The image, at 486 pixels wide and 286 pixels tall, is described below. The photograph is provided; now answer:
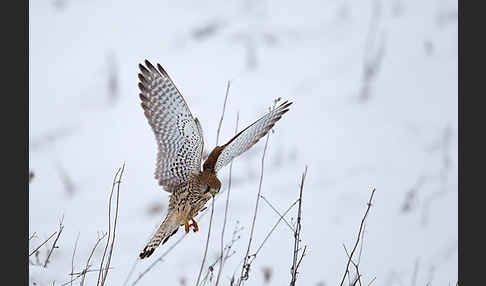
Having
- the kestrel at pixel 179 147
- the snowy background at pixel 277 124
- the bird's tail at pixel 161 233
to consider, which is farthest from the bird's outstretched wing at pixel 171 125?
the snowy background at pixel 277 124

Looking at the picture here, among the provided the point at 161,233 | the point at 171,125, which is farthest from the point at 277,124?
the point at 161,233

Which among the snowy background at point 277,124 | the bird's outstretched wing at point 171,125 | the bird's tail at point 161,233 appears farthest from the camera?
the snowy background at point 277,124

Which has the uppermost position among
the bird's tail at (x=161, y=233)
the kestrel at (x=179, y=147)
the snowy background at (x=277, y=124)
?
the snowy background at (x=277, y=124)

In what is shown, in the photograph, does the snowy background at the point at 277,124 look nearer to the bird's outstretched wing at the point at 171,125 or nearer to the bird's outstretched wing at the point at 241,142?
the bird's outstretched wing at the point at 171,125

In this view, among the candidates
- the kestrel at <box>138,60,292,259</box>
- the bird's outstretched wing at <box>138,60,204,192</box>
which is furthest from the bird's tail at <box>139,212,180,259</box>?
the bird's outstretched wing at <box>138,60,204,192</box>

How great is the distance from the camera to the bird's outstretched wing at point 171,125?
1.87 meters

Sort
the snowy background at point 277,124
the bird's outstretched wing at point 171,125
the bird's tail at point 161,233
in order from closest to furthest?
1. the bird's tail at point 161,233
2. the bird's outstretched wing at point 171,125
3. the snowy background at point 277,124

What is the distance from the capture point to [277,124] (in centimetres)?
480

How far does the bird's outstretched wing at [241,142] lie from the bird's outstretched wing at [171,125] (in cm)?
6

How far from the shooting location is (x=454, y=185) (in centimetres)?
431

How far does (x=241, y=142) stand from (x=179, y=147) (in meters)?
0.25

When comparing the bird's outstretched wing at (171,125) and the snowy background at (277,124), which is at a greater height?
the snowy background at (277,124)

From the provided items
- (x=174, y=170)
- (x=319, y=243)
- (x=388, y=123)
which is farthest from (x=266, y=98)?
(x=174, y=170)

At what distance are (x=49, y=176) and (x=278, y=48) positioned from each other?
111 inches
